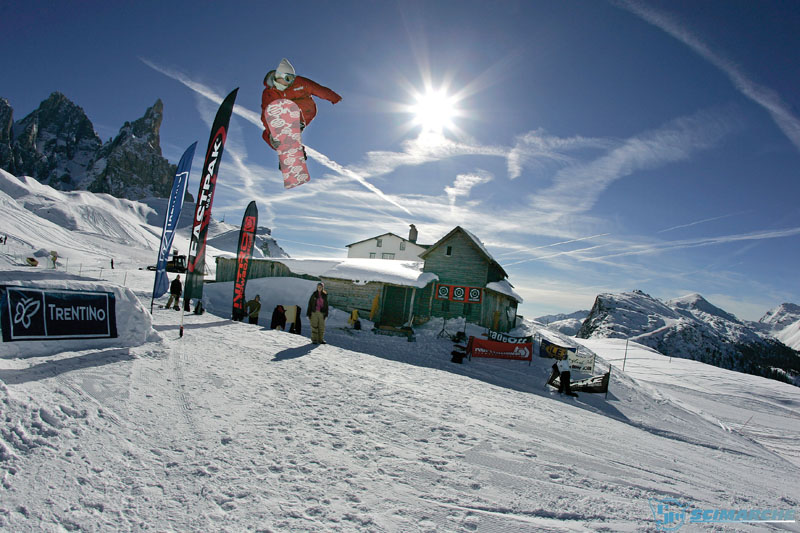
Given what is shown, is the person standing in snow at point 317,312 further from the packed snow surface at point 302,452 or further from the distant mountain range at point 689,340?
the distant mountain range at point 689,340

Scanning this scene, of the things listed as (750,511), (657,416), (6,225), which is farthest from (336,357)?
(6,225)

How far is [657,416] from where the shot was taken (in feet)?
37.5

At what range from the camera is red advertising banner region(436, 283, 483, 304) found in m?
21.4

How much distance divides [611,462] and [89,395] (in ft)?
22.7

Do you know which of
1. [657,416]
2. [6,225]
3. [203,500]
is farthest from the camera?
[6,225]

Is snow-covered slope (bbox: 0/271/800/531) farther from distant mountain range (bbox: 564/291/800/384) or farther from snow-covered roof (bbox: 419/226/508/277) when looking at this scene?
distant mountain range (bbox: 564/291/800/384)

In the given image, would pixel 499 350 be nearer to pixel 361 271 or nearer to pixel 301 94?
pixel 361 271

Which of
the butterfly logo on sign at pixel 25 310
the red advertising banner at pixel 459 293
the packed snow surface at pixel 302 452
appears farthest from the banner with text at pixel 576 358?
the butterfly logo on sign at pixel 25 310

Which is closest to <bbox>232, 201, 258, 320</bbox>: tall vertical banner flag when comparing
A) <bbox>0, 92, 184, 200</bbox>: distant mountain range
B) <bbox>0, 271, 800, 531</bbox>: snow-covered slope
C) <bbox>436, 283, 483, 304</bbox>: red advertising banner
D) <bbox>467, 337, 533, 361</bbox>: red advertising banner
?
<bbox>0, 271, 800, 531</bbox>: snow-covered slope

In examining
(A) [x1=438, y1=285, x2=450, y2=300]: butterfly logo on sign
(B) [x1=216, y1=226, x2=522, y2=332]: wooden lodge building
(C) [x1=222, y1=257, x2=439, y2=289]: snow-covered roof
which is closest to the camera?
(C) [x1=222, y1=257, x2=439, y2=289]: snow-covered roof

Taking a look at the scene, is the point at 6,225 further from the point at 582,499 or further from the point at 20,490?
the point at 582,499

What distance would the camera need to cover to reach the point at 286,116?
9.73 meters

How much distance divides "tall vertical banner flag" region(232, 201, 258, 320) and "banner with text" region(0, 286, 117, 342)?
7.42 metres

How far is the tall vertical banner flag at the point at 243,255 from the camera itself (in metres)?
13.4
